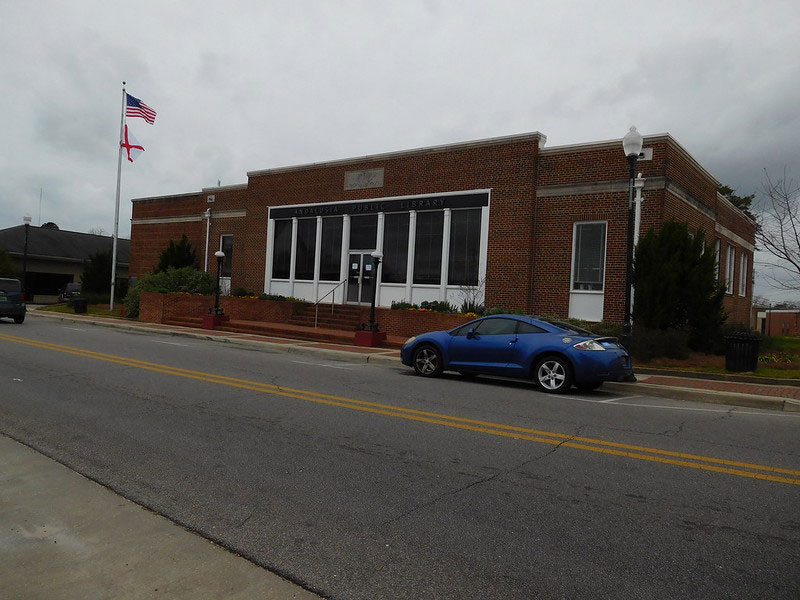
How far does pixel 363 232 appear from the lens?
23.7 metres

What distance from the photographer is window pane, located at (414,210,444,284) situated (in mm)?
21672

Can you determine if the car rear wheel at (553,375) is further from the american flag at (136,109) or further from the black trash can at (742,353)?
the american flag at (136,109)

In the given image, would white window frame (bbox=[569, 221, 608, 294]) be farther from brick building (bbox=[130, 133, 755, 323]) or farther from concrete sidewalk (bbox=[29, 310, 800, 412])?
concrete sidewalk (bbox=[29, 310, 800, 412])

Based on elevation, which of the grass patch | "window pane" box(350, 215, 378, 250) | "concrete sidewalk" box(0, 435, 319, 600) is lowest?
"concrete sidewalk" box(0, 435, 319, 600)

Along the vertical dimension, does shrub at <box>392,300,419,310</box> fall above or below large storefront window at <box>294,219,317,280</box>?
below

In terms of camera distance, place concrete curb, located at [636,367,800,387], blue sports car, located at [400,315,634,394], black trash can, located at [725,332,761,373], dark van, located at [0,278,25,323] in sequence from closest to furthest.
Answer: blue sports car, located at [400,315,634,394], concrete curb, located at [636,367,800,387], black trash can, located at [725,332,761,373], dark van, located at [0,278,25,323]

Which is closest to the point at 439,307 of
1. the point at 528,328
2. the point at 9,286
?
the point at 528,328

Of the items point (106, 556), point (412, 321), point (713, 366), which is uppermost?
point (412, 321)

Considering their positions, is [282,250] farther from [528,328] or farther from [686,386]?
[686,386]

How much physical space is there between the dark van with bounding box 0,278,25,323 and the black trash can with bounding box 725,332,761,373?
23249 millimetres

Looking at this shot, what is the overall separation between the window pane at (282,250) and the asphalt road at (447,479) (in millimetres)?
16436

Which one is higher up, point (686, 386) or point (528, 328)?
point (528, 328)

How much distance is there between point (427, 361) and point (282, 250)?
51.4 ft

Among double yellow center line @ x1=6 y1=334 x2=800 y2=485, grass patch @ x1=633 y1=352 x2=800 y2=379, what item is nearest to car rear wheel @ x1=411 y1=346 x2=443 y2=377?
double yellow center line @ x1=6 y1=334 x2=800 y2=485
